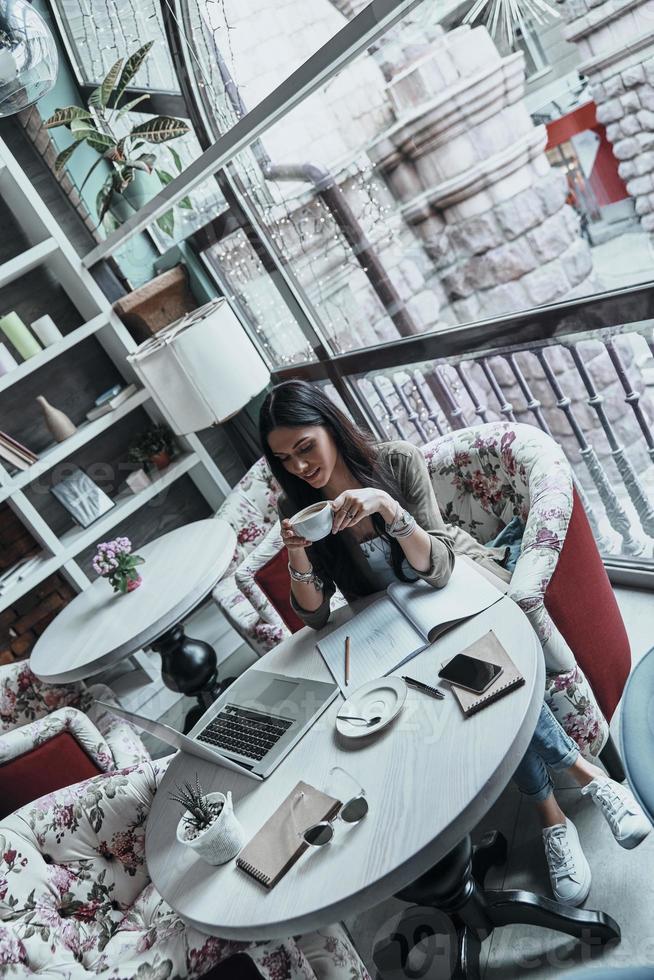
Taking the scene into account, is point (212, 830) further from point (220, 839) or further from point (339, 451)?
point (339, 451)

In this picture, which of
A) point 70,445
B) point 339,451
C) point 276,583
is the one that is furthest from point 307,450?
point 70,445

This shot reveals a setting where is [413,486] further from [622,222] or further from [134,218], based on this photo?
[134,218]

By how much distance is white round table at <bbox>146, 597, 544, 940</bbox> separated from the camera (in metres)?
1.08

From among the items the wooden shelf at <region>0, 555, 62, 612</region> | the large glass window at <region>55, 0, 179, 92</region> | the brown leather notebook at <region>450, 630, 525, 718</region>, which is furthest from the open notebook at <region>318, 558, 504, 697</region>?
the large glass window at <region>55, 0, 179, 92</region>

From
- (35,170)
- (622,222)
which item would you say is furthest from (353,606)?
(35,170)

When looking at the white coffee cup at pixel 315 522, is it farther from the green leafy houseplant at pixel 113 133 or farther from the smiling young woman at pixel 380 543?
the green leafy houseplant at pixel 113 133

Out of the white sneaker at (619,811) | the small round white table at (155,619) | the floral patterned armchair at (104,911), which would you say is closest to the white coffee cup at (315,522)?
the floral patterned armchair at (104,911)

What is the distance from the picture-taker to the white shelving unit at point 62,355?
129 inches

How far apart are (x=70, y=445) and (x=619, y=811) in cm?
282

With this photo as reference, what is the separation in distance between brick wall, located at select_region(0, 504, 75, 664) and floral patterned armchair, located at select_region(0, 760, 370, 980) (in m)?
1.97

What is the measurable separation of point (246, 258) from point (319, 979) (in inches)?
118

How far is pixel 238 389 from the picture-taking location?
2.95 metres

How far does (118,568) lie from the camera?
278 centimetres

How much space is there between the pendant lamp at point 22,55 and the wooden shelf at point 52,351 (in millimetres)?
1277
